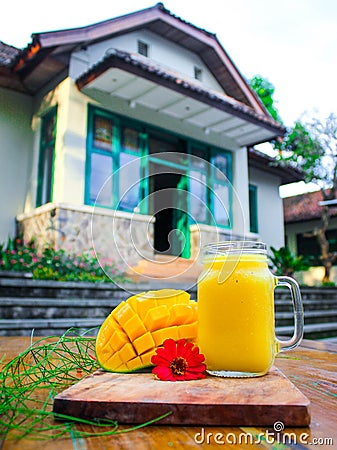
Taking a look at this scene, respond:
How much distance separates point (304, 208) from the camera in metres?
14.2

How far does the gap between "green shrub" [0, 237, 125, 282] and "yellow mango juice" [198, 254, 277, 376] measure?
14.5 ft

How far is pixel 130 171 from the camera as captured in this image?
50.2 inches

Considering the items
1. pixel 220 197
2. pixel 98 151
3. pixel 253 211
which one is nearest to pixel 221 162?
pixel 253 211

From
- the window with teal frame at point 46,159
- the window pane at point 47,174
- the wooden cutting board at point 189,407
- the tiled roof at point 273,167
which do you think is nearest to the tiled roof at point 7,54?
the window with teal frame at point 46,159

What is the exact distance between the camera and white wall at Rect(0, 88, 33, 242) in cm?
743

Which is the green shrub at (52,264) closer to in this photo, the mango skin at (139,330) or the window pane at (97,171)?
the window pane at (97,171)

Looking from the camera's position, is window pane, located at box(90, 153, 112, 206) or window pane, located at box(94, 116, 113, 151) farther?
window pane, located at box(94, 116, 113, 151)

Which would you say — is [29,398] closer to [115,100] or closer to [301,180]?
[115,100]

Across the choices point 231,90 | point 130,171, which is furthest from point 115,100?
point 130,171

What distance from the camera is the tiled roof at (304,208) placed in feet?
44.6

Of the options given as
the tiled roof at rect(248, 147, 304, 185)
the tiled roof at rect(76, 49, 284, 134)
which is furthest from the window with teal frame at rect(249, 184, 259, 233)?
the tiled roof at rect(76, 49, 284, 134)

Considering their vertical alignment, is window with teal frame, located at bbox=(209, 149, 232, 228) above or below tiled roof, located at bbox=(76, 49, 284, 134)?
below

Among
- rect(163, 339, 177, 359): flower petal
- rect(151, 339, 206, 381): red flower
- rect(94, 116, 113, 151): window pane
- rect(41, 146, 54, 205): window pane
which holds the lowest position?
rect(151, 339, 206, 381): red flower

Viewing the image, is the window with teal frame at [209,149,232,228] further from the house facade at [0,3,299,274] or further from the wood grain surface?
the house facade at [0,3,299,274]
